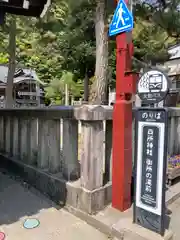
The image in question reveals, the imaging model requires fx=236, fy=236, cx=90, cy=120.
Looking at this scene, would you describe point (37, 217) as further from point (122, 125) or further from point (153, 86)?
point (153, 86)

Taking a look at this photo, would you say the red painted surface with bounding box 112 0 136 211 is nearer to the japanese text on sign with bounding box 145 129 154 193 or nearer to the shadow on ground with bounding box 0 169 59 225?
the japanese text on sign with bounding box 145 129 154 193

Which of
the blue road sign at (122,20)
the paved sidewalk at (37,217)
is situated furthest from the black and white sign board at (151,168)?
the blue road sign at (122,20)

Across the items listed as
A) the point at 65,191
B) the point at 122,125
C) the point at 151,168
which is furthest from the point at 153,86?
the point at 65,191

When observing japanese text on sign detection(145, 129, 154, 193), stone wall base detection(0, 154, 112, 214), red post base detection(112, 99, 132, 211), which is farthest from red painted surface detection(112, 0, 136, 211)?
japanese text on sign detection(145, 129, 154, 193)

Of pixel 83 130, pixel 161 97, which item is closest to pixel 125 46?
pixel 161 97

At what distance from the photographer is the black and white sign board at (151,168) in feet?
7.25

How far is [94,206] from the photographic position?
2803mm

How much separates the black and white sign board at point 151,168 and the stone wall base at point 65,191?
0.56 m

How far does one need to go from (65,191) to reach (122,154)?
0.95 m

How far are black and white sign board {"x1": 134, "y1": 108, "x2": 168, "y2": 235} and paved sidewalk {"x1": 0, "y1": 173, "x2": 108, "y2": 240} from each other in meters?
0.56

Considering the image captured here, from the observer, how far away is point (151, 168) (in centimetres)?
230

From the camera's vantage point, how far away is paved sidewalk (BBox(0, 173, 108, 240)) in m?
2.48

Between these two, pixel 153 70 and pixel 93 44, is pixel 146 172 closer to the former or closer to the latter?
pixel 153 70

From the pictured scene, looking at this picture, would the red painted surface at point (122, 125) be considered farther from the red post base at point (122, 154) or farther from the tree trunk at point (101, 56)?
the tree trunk at point (101, 56)
